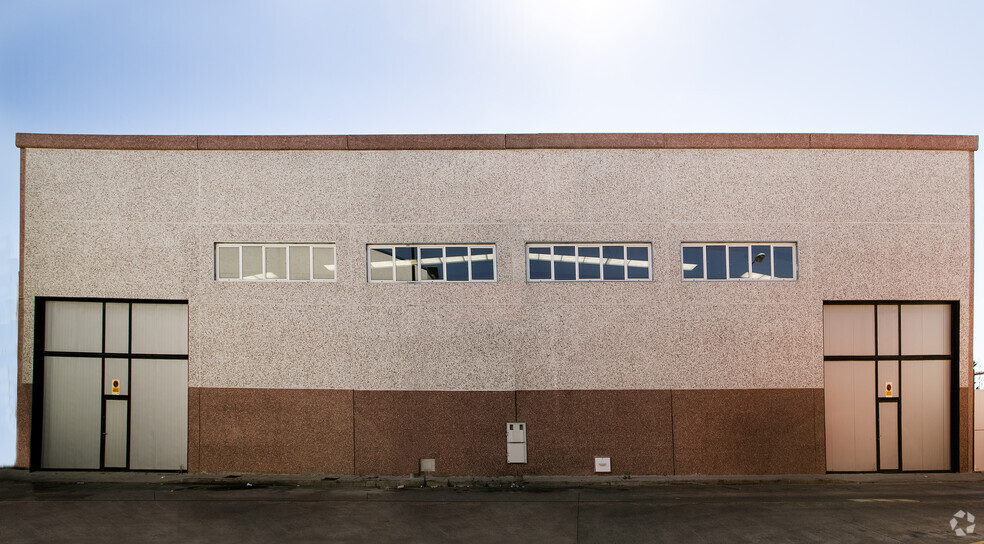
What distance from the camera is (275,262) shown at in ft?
40.2

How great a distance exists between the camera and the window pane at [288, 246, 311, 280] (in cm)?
1222

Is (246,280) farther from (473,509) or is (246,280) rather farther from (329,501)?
(473,509)

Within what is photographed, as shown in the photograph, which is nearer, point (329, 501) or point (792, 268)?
point (329, 501)

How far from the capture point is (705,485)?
37.7ft

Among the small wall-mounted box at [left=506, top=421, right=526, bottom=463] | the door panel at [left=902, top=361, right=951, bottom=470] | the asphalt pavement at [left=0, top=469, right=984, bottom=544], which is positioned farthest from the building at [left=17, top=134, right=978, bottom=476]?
the asphalt pavement at [left=0, top=469, right=984, bottom=544]

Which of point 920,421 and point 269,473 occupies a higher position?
point 920,421

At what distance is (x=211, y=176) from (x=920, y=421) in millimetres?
15769

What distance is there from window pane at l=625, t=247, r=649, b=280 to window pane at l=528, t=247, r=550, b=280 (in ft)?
5.40

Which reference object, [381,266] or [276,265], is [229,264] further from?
[381,266]

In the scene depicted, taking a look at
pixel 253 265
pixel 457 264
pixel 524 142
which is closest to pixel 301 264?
pixel 253 265

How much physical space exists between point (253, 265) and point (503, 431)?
618 centimetres

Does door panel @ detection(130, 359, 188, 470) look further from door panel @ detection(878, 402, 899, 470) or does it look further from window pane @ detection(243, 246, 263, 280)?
door panel @ detection(878, 402, 899, 470)

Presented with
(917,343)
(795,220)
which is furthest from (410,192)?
(917,343)

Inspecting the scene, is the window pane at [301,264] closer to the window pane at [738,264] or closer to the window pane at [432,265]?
the window pane at [432,265]
